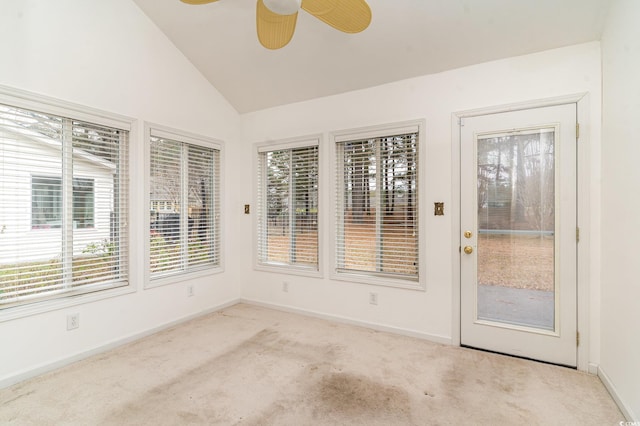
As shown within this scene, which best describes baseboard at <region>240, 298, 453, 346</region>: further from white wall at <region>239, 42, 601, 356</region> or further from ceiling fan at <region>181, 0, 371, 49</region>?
ceiling fan at <region>181, 0, 371, 49</region>

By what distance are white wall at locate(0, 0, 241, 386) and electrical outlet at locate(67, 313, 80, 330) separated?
0.03 meters

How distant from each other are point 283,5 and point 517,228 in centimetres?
259

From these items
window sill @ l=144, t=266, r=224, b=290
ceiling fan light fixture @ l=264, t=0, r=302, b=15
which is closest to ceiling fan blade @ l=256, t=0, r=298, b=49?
ceiling fan light fixture @ l=264, t=0, r=302, b=15

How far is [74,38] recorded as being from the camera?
2.62 m

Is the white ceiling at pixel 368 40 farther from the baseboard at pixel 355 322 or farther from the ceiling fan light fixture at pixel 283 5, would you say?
the baseboard at pixel 355 322

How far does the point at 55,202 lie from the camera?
2592mm

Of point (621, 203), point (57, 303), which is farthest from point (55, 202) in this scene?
point (621, 203)

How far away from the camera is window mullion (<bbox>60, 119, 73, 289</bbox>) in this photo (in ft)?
8.64

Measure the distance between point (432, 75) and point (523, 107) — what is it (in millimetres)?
895

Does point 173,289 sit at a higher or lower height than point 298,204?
lower

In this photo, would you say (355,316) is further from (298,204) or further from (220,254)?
(220,254)

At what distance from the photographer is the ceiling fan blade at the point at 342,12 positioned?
1.77m

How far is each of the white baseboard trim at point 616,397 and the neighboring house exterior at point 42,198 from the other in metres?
4.20

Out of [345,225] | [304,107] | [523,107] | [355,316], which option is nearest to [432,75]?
[523,107]
